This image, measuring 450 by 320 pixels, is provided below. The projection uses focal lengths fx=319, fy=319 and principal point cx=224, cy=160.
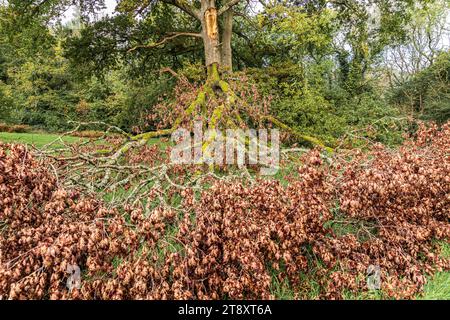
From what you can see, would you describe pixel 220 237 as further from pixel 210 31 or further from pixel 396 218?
pixel 210 31

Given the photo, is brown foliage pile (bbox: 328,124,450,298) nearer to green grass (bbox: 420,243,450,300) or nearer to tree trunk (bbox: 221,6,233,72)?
green grass (bbox: 420,243,450,300)

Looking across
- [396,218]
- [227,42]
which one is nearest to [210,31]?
[227,42]

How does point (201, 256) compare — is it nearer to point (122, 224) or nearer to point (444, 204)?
point (122, 224)

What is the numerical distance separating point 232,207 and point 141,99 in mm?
16423

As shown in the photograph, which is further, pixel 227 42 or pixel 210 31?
pixel 227 42

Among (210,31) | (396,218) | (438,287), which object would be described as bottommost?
(438,287)

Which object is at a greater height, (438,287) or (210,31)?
(210,31)

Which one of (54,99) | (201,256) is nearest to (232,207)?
(201,256)

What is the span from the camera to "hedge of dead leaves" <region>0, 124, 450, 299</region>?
220 centimetres

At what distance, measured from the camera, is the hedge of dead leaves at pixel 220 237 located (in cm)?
220

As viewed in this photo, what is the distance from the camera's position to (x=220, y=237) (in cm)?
248

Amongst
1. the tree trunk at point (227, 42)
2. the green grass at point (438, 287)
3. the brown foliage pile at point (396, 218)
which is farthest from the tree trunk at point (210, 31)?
the green grass at point (438, 287)

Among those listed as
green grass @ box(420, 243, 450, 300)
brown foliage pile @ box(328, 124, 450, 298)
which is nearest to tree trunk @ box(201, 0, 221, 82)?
brown foliage pile @ box(328, 124, 450, 298)
